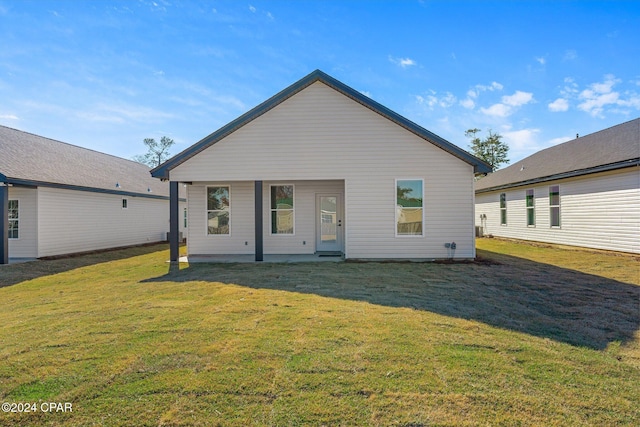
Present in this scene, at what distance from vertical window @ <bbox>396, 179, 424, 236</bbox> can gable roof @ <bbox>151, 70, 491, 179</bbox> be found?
143cm

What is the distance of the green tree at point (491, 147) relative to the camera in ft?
119

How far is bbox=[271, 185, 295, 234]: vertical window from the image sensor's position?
37.2ft

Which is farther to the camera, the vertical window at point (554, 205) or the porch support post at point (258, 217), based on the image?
the vertical window at point (554, 205)

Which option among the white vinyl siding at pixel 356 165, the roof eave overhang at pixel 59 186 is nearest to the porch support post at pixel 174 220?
the white vinyl siding at pixel 356 165

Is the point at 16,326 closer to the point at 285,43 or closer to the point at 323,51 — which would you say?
the point at 285,43

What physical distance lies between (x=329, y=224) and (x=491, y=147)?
32.9 m

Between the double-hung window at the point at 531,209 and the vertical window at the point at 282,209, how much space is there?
1188 cm

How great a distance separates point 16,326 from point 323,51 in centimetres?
1235

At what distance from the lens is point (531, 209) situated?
15.2m

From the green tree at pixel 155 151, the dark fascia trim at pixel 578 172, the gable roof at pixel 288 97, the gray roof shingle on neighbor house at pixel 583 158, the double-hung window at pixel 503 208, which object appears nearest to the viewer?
the gable roof at pixel 288 97

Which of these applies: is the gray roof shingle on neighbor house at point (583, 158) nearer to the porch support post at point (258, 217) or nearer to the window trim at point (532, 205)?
the window trim at point (532, 205)

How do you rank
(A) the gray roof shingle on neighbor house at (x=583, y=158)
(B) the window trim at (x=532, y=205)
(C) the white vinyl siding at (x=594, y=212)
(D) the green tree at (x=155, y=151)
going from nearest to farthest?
(C) the white vinyl siding at (x=594, y=212) < (A) the gray roof shingle on neighbor house at (x=583, y=158) < (B) the window trim at (x=532, y=205) < (D) the green tree at (x=155, y=151)

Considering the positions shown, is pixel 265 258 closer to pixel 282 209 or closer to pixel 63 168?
pixel 282 209

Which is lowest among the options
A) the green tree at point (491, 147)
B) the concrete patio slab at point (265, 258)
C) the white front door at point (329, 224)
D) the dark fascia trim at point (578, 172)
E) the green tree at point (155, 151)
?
the concrete patio slab at point (265, 258)
